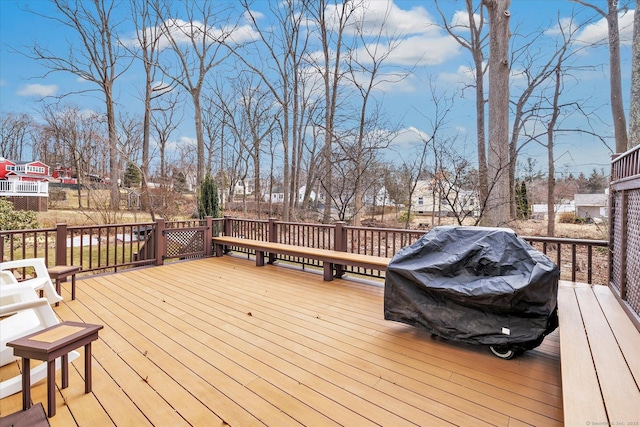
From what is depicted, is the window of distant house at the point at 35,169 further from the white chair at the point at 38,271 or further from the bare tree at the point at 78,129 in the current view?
the white chair at the point at 38,271

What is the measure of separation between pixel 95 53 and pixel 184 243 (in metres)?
9.55

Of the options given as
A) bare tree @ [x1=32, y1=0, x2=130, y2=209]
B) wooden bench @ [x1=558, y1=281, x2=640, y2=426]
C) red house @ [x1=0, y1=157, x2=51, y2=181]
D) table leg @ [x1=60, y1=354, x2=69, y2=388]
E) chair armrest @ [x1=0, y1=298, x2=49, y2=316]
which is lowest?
table leg @ [x1=60, y1=354, x2=69, y2=388]

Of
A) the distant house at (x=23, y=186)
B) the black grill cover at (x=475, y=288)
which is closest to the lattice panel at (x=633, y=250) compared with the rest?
the black grill cover at (x=475, y=288)

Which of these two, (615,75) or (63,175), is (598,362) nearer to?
(615,75)

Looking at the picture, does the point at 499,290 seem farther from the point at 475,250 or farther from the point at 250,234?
the point at 250,234

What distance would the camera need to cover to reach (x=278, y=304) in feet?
12.3

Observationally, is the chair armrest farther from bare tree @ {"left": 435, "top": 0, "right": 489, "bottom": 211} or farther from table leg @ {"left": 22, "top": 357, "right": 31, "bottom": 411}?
bare tree @ {"left": 435, "top": 0, "right": 489, "bottom": 211}

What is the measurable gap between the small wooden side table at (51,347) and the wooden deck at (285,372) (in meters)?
0.16

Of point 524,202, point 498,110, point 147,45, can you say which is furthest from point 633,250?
point 147,45

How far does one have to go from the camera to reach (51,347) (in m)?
1.68

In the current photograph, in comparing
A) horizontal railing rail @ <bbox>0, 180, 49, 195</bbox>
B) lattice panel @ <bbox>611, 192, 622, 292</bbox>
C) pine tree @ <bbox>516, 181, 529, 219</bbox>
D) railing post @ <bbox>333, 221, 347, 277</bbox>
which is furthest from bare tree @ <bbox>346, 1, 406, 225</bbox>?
horizontal railing rail @ <bbox>0, 180, 49, 195</bbox>

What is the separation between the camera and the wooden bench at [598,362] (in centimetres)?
131

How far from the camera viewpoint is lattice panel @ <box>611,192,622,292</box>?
8.77 ft

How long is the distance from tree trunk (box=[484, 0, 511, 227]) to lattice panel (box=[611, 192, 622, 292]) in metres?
3.18
